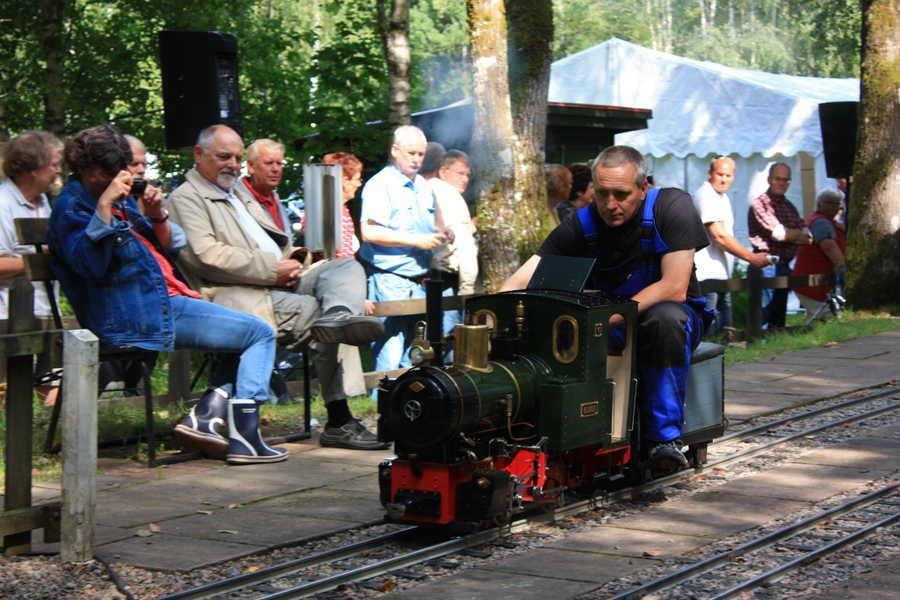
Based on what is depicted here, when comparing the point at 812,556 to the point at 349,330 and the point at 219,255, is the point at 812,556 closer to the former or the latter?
the point at 349,330

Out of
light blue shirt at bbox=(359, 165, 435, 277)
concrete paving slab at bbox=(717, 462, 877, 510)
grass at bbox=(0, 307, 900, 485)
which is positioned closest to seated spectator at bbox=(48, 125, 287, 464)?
grass at bbox=(0, 307, 900, 485)

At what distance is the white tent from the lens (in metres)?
20.9

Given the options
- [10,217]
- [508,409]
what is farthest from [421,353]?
[10,217]

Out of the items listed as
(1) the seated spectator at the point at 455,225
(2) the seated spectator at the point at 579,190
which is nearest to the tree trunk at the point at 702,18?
(2) the seated spectator at the point at 579,190

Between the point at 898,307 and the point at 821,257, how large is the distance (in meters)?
1.09

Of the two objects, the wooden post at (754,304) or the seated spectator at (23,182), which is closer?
the seated spectator at (23,182)

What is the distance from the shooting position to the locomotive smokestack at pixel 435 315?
5805mm

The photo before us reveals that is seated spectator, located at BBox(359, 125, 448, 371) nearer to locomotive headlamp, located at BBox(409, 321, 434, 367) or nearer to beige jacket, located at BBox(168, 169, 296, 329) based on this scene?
beige jacket, located at BBox(168, 169, 296, 329)

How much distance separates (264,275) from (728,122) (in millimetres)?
14700

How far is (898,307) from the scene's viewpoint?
1638 cm

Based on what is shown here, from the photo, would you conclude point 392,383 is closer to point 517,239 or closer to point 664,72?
point 517,239

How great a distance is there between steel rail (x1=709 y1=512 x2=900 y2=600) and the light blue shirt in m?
4.49

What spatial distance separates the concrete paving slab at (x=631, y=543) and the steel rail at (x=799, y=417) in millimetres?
2519

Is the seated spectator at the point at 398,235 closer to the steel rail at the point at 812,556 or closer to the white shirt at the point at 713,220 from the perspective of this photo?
the white shirt at the point at 713,220
